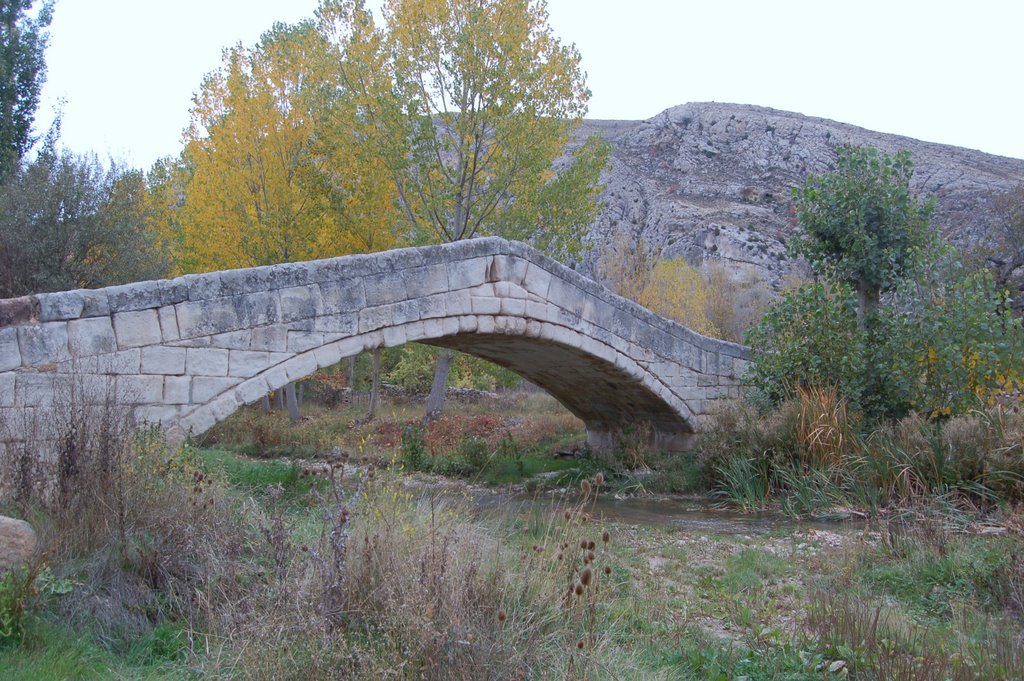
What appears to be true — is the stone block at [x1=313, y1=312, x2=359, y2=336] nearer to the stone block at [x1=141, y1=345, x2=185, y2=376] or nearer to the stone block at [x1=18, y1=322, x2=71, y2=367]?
the stone block at [x1=141, y1=345, x2=185, y2=376]

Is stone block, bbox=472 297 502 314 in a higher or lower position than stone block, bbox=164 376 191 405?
higher

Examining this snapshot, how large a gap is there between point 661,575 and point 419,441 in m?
7.32

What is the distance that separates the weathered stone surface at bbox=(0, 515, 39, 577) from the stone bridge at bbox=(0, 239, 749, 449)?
1.42 meters

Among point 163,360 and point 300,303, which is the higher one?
point 300,303

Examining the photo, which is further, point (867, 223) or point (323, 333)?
point (867, 223)

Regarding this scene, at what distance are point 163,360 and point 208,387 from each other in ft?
1.52

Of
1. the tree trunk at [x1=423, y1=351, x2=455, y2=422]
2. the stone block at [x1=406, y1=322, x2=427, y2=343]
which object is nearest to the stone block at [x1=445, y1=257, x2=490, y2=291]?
the stone block at [x1=406, y1=322, x2=427, y2=343]

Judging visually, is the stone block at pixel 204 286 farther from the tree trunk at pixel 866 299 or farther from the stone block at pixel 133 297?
the tree trunk at pixel 866 299

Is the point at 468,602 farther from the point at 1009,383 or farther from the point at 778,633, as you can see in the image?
the point at 1009,383

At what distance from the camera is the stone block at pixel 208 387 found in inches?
285

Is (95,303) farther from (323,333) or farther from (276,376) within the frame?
(323,333)

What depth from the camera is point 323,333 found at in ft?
26.2

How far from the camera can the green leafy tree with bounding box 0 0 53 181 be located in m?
16.2

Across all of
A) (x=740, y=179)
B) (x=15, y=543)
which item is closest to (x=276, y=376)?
(x=15, y=543)
